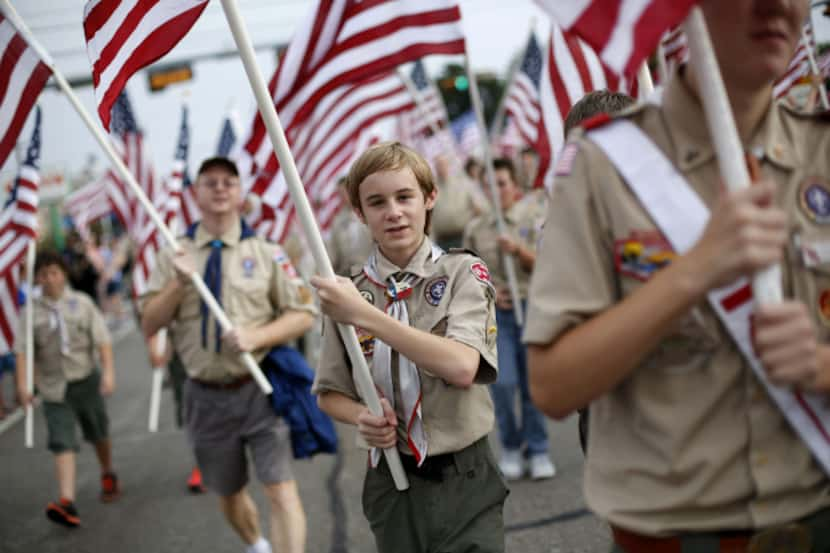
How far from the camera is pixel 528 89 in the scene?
383 inches

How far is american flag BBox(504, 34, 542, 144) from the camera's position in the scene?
31.0ft

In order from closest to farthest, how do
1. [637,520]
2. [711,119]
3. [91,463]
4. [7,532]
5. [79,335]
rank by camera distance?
[711,119]
[637,520]
[7,532]
[79,335]
[91,463]

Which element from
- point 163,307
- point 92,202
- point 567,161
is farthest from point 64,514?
point 92,202

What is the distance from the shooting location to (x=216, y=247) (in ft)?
15.9

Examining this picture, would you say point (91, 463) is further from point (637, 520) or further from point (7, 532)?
point (637, 520)

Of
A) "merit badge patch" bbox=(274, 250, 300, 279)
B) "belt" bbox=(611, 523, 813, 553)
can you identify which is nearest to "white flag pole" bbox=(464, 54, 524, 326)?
"merit badge patch" bbox=(274, 250, 300, 279)

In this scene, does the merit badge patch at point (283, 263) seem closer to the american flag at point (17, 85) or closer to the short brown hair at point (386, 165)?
Result: the american flag at point (17, 85)

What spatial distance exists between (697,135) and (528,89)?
27.3 feet

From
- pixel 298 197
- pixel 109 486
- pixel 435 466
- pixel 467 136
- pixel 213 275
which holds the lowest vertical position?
pixel 109 486

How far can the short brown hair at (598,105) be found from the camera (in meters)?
2.93

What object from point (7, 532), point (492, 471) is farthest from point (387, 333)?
point (7, 532)

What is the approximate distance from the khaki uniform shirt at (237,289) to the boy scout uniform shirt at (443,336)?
196cm

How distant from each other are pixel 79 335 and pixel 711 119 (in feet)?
21.3

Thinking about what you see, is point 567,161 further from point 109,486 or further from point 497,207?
point 109,486
